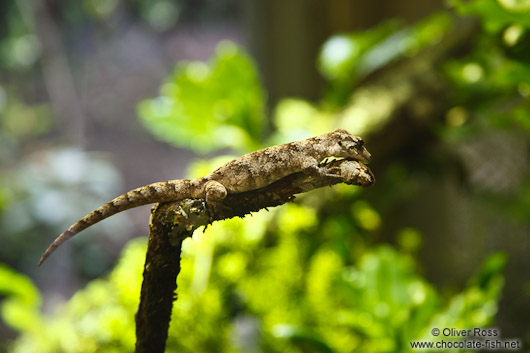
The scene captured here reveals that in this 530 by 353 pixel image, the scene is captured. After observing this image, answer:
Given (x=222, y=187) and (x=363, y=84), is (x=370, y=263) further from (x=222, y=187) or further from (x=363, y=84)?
(x=363, y=84)

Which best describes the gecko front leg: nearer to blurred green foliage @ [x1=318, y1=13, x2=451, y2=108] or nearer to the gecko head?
the gecko head

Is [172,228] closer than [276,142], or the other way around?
[172,228]

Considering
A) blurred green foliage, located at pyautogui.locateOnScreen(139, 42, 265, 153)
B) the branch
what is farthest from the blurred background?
the branch

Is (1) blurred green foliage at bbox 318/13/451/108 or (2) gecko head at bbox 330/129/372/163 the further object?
(1) blurred green foliage at bbox 318/13/451/108

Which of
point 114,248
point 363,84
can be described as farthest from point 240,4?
point 114,248

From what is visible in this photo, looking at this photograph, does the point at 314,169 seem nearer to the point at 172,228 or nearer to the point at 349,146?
the point at 349,146

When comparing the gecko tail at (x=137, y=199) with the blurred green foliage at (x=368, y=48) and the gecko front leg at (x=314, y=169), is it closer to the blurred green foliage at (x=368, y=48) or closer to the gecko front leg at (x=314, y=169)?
the gecko front leg at (x=314, y=169)

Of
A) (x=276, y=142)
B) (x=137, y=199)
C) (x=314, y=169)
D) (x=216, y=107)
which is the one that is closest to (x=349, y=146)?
(x=314, y=169)
